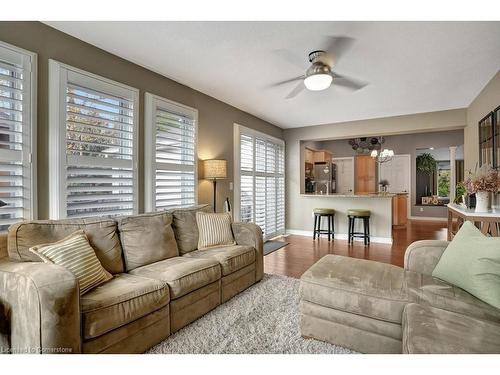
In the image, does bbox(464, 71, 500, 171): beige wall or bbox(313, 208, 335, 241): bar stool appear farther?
bbox(313, 208, 335, 241): bar stool

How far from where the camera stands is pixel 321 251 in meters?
4.60

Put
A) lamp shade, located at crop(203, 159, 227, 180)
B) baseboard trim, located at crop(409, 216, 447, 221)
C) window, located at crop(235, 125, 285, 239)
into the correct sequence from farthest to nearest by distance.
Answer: baseboard trim, located at crop(409, 216, 447, 221), window, located at crop(235, 125, 285, 239), lamp shade, located at crop(203, 159, 227, 180)

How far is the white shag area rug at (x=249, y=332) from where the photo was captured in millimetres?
1851

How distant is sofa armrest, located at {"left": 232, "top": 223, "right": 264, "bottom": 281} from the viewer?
121 inches

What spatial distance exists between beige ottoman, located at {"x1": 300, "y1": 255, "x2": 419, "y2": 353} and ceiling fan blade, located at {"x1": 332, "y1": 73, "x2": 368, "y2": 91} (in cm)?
217

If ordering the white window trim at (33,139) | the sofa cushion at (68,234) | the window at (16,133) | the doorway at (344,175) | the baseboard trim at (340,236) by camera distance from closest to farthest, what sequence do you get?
the sofa cushion at (68,234) < the window at (16,133) < the white window trim at (33,139) < the baseboard trim at (340,236) < the doorway at (344,175)

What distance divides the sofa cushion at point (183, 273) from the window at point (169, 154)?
38.0 inches

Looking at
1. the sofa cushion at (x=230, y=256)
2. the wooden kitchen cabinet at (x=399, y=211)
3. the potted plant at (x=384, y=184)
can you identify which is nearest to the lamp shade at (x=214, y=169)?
the sofa cushion at (x=230, y=256)

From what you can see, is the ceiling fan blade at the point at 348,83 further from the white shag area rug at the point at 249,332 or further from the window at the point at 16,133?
the window at the point at 16,133

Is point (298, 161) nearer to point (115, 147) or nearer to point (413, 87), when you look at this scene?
point (413, 87)

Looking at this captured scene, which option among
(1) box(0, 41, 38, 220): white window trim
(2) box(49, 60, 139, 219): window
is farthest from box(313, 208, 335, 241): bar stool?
(1) box(0, 41, 38, 220): white window trim

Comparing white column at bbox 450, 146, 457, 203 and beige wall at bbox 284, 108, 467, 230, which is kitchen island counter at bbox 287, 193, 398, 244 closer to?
beige wall at bbox 284, 108, 467, 230

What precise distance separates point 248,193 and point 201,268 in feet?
8.89
